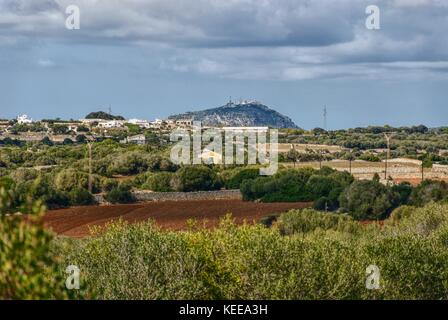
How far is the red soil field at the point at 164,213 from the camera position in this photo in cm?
4844

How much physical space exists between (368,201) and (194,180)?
63.5 feet

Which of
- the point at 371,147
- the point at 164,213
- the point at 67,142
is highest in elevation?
the point at 67,142

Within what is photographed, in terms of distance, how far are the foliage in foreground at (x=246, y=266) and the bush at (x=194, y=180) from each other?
4508cm

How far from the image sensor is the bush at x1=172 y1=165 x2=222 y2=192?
71125 mm

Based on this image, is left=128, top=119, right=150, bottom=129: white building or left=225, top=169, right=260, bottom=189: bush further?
left=128, top=119, right=150, bottom=129: white building

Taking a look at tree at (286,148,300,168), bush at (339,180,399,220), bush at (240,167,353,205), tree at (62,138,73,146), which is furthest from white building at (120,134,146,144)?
bush at (339,180,399,220)

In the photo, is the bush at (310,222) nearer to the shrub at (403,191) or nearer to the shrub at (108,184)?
the shrub at (403,191)

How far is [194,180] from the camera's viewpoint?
7169 centimetres

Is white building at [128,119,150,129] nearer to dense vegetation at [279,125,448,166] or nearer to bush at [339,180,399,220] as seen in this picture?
dense vegetation at [279,125,448,166]

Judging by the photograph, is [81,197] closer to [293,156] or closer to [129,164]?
[129,164]

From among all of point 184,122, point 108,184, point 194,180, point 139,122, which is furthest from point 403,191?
point 139,122

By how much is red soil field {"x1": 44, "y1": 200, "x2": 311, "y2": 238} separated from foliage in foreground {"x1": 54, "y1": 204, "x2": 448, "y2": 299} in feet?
66.0

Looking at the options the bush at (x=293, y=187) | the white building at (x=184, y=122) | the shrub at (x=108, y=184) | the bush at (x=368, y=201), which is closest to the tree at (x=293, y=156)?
the bush at (x=293, y=187)
